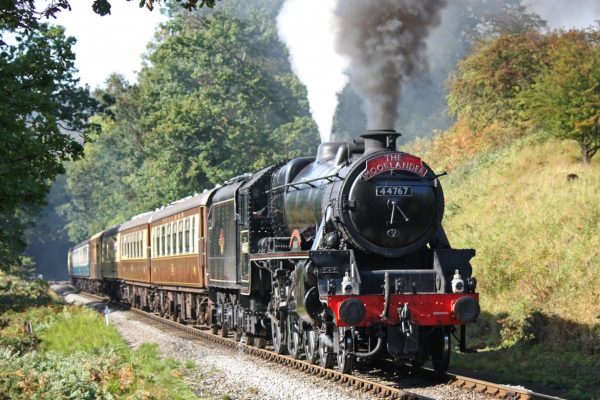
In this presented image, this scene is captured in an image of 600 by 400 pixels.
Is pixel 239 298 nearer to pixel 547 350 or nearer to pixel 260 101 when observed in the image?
pixel 547 350

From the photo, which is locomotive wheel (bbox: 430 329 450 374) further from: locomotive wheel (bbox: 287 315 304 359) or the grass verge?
the grass verge

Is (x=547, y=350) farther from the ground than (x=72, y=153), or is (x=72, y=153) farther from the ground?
(x=72, y=153)

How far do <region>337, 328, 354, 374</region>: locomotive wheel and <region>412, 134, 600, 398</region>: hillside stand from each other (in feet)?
7.79

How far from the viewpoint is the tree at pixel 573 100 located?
930 inches

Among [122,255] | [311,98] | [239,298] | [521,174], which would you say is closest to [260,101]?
[311,98]

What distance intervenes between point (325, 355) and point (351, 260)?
187cm

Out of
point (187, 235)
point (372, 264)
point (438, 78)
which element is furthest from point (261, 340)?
point (438, 78)

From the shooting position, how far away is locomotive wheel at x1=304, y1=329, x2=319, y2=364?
533 inches

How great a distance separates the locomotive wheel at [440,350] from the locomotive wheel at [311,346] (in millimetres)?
1940

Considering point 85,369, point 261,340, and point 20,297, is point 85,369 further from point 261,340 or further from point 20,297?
point 20,297

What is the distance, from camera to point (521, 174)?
1052 inches

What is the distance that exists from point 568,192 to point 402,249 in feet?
35.2

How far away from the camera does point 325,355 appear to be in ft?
43.0

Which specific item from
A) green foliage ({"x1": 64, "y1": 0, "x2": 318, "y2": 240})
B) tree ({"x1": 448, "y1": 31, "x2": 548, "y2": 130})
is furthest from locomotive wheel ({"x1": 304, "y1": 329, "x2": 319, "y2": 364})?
green foliage ({"x1": 64, "y1": 0, "x2": 318, "y2": 240})
